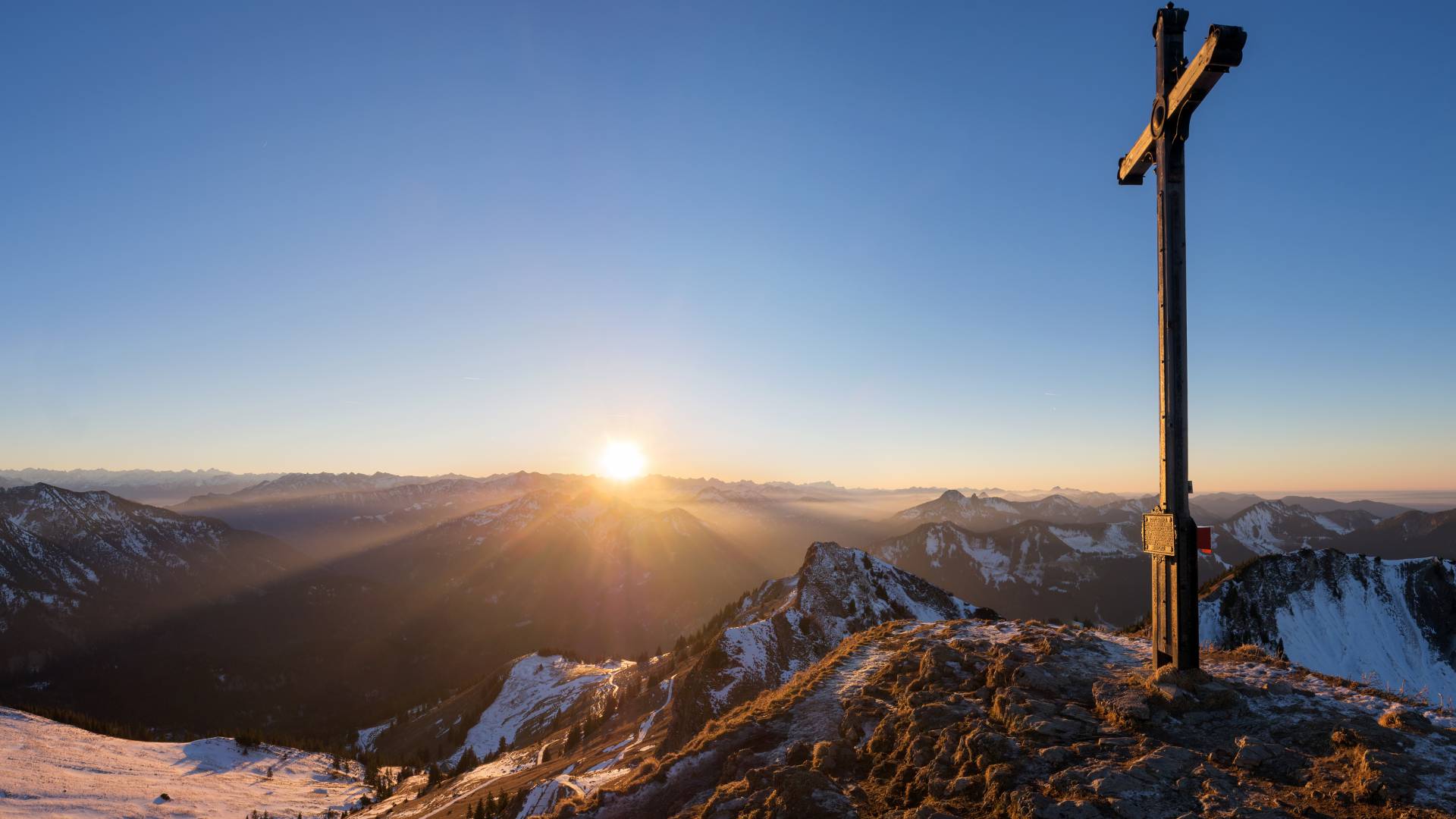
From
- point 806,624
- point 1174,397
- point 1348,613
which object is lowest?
point 1348,613

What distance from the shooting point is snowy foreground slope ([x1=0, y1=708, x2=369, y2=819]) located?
8788cm

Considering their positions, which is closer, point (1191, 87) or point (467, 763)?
point (1191, 87)

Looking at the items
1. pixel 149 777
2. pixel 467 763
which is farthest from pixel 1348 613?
pixel 149 777

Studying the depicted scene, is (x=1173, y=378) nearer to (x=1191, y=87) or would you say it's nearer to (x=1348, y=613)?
(x=1191, y=87)

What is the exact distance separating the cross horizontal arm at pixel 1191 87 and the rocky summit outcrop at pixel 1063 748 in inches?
418

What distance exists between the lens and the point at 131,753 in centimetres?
12269

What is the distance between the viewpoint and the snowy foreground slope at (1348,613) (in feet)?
334

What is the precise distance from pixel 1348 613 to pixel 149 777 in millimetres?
208018

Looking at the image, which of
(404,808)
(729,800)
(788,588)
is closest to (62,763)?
(404,808)

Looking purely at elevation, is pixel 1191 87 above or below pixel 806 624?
above

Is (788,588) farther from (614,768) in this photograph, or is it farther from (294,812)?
(294,812)

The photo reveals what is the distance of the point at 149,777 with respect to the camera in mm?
106438

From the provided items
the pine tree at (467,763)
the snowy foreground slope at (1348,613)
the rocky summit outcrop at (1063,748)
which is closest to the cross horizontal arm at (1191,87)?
the rocky summit outcrop at (1063,748)

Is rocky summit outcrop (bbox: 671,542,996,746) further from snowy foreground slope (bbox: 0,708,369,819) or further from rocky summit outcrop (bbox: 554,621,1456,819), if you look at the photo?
snowy foreground slope (bbox: 0,708,369,819)
